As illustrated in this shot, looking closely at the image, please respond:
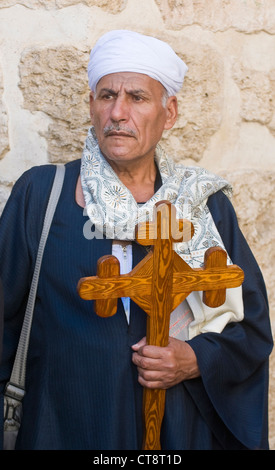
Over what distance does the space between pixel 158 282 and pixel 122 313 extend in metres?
0.22

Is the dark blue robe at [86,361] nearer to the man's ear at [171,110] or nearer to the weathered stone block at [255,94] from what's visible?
the man's ear at [171,110]

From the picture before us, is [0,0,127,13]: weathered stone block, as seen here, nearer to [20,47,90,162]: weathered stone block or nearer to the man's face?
[20,47,90,162]: weathered stone block

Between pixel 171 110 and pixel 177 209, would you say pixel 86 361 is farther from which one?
pixel 171 110

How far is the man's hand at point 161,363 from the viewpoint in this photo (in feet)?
5.03

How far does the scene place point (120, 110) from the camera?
5.51ft

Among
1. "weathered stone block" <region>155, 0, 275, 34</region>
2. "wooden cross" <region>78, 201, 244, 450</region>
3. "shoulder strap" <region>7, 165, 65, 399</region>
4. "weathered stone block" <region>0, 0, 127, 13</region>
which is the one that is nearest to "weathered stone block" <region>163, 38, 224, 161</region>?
"weathered stone block" <region>155, 0, 275, 34</region>

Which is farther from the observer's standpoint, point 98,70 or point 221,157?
point 221,157

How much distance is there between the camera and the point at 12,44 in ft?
6.36

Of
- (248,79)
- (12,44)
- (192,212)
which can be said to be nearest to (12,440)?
(192,212)

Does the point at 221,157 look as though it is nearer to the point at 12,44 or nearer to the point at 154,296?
the point at 12,44

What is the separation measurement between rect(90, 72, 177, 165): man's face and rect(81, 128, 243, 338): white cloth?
0.06 m

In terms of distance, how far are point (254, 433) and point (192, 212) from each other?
62 centimetres

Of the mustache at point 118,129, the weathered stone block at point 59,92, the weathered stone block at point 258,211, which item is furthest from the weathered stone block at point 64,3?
the weathered stone block at point 258,211

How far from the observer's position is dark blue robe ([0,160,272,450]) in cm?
159
